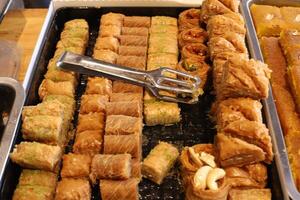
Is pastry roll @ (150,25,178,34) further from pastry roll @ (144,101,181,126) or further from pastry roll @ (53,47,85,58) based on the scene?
pastry roll @ (144,101,181,126)

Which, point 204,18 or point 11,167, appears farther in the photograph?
point 204,18

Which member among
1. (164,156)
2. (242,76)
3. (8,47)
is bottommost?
(8,47)

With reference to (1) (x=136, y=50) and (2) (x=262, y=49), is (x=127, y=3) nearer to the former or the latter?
(1) (x=136, y=50)

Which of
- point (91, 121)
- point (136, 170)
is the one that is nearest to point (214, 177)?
point (136, 170)

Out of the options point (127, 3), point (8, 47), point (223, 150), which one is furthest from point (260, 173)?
point (8, 47)

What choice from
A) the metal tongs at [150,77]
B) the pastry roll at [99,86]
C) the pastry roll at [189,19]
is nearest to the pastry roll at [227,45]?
the metal tongs at [150,77]

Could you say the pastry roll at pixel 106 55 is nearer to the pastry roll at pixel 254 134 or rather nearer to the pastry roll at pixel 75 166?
the pastry roll at pixel 75 166
